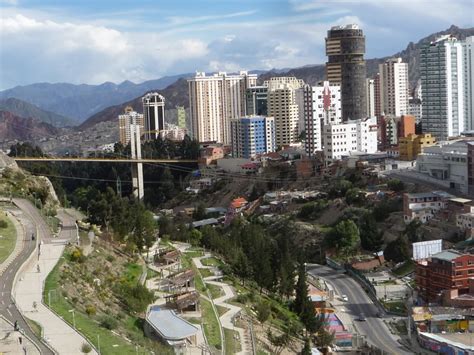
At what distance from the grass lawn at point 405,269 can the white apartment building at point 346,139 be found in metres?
8.58

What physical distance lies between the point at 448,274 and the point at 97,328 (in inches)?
267

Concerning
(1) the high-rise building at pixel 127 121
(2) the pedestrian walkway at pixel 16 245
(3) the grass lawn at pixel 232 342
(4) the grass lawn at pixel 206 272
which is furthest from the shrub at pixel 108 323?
(1) the high-rise building at pixel 127 121

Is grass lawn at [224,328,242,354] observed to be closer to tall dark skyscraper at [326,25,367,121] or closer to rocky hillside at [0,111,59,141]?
tall dark skyscraper at [326,25,367,121]

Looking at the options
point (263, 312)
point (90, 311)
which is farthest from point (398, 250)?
point (90, 311)

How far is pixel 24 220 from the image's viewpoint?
12094 millimetres

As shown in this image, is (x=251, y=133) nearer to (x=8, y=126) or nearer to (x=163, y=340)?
(x=163, y=340)

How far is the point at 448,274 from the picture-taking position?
1254cm

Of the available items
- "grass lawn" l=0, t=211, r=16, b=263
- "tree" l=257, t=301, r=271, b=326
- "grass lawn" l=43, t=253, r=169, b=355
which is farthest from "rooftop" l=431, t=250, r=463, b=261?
"grass lawn" l=0, t=211, r=16, b=263

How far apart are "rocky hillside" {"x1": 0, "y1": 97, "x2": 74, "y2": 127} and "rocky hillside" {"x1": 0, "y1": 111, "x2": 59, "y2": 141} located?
8793mm

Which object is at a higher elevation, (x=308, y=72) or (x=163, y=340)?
(x=308, y=72)

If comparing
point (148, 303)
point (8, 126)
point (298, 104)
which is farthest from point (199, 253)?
point (8, 126)

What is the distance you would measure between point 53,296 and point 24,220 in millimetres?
4080

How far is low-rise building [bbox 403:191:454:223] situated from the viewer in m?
16.8

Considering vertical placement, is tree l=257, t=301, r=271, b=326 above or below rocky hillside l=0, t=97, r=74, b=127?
below
